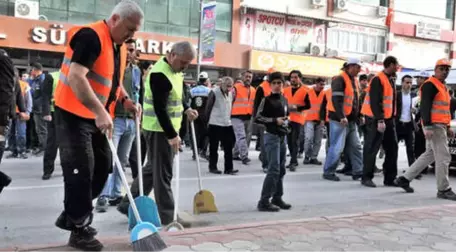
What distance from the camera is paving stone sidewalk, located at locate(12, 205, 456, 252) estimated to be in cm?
425

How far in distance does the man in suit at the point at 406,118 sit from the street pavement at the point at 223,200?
72 cm

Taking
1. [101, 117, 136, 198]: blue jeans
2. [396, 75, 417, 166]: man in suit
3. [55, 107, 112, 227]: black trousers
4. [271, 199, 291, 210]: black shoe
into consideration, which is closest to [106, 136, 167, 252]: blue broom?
[55, 107, 112, 227]: black trousers

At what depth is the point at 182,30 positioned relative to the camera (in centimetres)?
2375

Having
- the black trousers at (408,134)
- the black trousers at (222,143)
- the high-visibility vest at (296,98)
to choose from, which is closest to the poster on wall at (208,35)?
the high-visibility vest at (296,98)

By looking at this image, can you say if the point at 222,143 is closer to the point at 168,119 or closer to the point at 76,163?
the point at 168,119

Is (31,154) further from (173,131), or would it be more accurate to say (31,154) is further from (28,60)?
(28,60)

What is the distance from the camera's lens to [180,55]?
15.1ft

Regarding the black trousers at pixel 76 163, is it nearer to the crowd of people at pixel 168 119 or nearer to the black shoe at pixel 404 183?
the crowd of people at pixel 168 119

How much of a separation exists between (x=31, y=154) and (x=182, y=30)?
14.1 m

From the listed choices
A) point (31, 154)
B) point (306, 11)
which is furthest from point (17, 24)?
point (306, 11)

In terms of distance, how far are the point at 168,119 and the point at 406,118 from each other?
595 centimetres

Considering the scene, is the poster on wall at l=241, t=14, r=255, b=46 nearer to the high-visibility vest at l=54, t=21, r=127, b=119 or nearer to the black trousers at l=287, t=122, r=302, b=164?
the black trousers at l=287, t=122, r=302, b=164

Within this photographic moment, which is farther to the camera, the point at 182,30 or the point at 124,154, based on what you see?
the point at 182,30

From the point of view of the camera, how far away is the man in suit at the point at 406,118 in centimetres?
910
